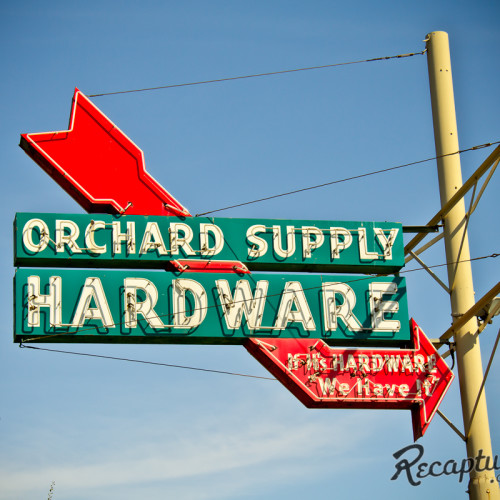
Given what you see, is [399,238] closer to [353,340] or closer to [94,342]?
[353,340]

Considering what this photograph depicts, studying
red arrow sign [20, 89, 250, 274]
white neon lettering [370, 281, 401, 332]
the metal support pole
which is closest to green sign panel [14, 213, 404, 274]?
red arrow sign [20, 89, 250, 274]

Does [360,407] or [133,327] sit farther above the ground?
[133,327]

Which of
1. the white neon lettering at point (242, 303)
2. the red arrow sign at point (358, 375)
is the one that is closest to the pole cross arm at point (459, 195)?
the red arrow sign at point (358, 375)

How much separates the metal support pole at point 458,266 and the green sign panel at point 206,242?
0.99 metres

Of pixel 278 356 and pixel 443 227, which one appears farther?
pixel 443 227

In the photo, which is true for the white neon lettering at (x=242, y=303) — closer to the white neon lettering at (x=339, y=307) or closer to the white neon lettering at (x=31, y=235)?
the white neon lettering at (x=339, y=307)

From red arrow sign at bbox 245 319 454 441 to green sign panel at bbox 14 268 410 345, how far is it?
0.33 m

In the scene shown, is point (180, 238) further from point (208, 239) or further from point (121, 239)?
point (121, 239)

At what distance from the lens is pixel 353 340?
21891 mm

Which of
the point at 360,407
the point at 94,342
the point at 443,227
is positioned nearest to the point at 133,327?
the point at 94,342

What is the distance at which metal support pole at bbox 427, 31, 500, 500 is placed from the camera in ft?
69.7

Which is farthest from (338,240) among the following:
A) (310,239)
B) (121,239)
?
(121,239)

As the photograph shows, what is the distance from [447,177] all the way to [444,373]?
3.47m

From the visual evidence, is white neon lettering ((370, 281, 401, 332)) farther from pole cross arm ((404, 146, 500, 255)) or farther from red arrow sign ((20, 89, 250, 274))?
red arrow sign ((20, 89, 250, 274))
